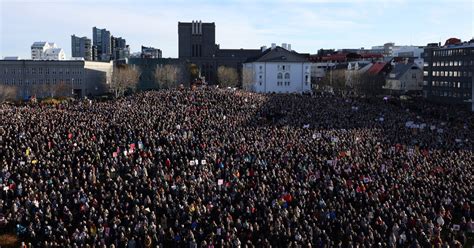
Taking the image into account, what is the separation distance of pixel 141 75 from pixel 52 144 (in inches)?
3301

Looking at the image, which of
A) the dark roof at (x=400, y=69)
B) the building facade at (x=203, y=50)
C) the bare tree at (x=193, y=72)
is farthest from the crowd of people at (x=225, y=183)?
the building facade at (x=203, y=50)

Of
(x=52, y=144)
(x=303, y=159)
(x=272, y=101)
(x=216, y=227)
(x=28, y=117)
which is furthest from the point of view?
(x=272, y=101)

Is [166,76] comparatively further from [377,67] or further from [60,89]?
[377,67]

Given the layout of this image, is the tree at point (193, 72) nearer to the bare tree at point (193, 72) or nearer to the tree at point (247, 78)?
the bare tree at point (193, 72)

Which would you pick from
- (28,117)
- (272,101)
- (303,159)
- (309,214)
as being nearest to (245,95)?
(272,101)

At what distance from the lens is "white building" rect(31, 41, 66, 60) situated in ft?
529

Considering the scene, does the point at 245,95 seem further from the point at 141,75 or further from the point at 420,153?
the point at 141,75

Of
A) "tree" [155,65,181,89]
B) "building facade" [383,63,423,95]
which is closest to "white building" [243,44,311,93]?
"tree" [155,65,181,89]

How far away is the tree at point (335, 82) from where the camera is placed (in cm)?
10131

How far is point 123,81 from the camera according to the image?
96688 millimetres

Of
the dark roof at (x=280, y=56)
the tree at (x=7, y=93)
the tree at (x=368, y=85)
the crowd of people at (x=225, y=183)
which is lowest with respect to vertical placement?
the crowd of people at (x=225, y=183)

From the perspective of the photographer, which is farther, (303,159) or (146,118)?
(146,118)

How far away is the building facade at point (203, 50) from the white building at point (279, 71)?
1701 cm

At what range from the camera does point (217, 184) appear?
95.7ft
